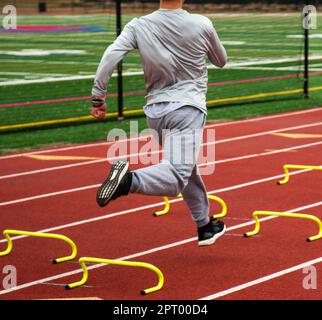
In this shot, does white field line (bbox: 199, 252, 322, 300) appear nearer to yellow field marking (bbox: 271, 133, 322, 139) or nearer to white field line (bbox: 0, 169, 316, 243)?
white field line (bbox: 0, 169, 316, 243)

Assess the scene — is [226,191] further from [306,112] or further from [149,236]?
[306,112]

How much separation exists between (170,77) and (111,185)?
95 centimetres

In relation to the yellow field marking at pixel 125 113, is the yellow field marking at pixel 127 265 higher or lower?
higher

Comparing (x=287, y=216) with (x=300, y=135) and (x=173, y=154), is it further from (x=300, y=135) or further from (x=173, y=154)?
(x=300, y=135)

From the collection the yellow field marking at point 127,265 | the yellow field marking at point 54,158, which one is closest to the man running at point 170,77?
the yellow field marking at point 127,265

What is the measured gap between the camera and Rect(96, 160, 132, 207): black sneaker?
781 cm

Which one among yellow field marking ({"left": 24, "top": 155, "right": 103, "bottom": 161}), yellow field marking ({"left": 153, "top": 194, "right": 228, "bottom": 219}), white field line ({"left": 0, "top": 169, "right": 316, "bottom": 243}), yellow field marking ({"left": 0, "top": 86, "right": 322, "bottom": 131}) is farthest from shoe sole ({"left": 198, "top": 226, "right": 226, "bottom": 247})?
yellow field marking ({"left": 0, "top": 86, "right": 322, "bottom": 131})

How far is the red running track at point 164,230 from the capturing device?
7.74m

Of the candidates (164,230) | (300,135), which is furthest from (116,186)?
(300,135)

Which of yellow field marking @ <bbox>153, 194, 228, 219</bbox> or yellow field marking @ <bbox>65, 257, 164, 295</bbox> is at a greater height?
yellow field marking @ <bbox>65, 257, 164, 295</bbox>

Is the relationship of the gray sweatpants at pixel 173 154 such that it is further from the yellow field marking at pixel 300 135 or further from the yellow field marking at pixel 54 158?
the yellow field marking at pixel 300 135

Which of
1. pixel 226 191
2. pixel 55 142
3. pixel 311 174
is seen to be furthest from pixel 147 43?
pixel 55 142

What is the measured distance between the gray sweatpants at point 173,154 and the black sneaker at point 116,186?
0.25 feet

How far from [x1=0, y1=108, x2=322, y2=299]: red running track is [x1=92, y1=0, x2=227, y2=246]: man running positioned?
76 centimetres
